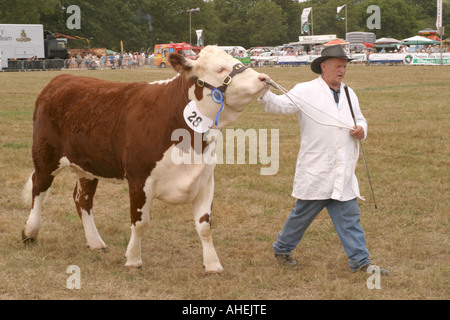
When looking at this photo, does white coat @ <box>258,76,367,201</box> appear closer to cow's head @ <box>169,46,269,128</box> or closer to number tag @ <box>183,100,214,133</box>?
cow's head @ <box>169,46,269,128</box>

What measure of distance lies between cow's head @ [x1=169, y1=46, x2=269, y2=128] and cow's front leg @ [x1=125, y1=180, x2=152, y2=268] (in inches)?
33.0

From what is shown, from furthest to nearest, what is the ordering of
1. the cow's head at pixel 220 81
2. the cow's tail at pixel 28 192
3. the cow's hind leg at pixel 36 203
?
the cow's tail at pixel 28 192 → the cow's hind leg at pixel 36 203 → the cow's head at pixel 220 81

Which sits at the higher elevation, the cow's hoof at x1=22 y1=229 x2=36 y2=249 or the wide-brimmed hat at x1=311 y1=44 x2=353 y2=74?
the wide-brimmed hat at x1=311 y1=44 x2=353 y2=74

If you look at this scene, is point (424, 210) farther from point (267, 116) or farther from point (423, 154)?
point (267, 116)

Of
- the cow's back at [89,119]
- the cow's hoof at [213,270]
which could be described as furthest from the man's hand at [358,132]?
the cow's back at [89,119]

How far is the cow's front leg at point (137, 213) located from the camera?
5137 mm

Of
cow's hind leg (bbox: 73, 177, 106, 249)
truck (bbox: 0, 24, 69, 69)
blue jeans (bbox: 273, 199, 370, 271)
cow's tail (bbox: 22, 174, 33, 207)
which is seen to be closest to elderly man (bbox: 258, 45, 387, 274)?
blue jeans (bbox: 273, 199, 370, 271)

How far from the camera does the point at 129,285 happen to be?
4.97m

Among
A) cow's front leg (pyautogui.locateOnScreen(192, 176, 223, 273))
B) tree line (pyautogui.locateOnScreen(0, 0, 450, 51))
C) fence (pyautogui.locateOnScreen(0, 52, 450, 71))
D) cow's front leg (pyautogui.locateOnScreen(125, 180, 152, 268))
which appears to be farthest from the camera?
tree line (pyautogui.locateOnScreen(0, 0, 450, 51))

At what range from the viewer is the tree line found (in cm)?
7012

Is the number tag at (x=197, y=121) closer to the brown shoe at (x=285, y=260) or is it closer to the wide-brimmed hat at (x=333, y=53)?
the wide-brimmed hat at (x=333, y=53)

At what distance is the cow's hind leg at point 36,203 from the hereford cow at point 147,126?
0.09 metres
